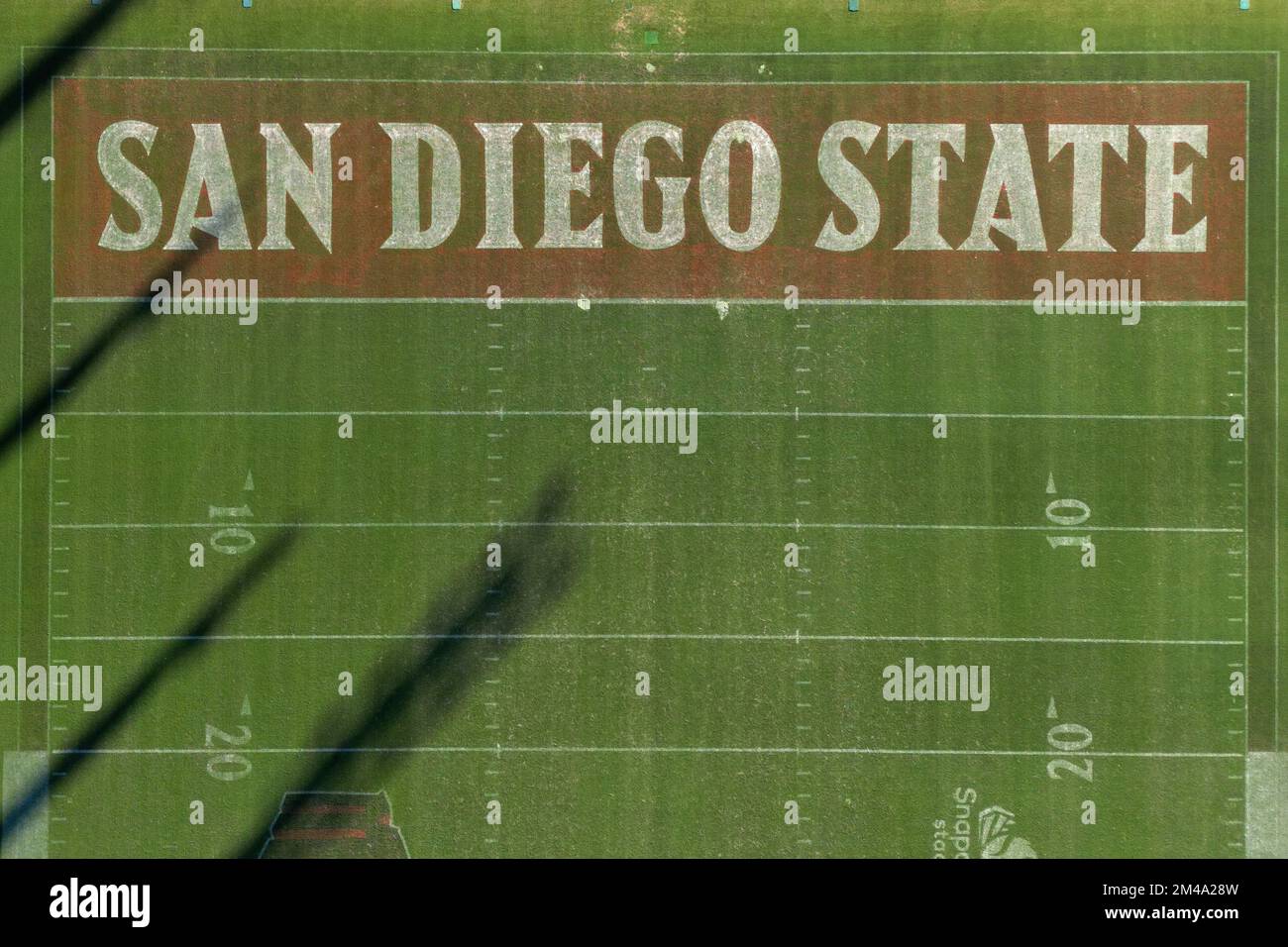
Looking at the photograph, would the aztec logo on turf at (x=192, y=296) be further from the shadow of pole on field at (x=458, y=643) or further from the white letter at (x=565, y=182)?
the shadow of pole on field at (x=458, y=643)

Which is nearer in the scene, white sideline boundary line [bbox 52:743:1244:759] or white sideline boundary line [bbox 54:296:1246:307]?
white sideline boundary line [bbox 52:743:1244:759]

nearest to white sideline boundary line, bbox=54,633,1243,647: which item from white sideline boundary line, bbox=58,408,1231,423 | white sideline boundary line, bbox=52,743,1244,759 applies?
white sideline boundary line, bbox=52,743,1244,759

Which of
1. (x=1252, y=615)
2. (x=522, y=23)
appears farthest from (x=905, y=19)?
(x=1252, y=615)

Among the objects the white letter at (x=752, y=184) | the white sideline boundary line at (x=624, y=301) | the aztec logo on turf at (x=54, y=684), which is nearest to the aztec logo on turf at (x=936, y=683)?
the white sideline boundary line at (x=624, y=301)

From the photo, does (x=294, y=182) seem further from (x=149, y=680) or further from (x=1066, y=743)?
(x=1066, y=743)

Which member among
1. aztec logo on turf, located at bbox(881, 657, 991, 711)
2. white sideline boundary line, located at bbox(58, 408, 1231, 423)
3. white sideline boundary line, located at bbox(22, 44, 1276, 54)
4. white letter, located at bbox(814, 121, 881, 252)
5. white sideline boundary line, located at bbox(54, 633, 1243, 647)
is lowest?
aztec logo on turf, located at bbox(881, 657, 991, 711)

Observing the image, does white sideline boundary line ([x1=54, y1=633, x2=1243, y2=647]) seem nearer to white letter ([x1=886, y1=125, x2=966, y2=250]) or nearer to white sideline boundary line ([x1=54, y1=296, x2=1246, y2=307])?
white sideline boundary line ([x1=54, y1=296, x2=1246, y2=307])

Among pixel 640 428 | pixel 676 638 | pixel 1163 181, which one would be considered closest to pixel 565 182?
pixel 640 428
